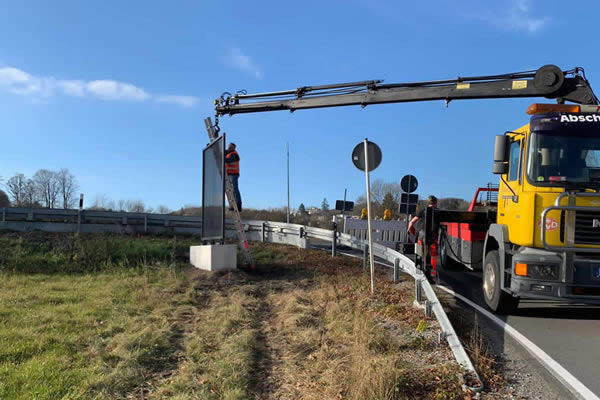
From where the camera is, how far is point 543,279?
6438 millimetres

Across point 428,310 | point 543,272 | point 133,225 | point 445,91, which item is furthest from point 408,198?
point 133,225

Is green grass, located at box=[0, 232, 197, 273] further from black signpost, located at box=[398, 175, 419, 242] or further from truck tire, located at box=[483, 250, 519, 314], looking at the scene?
truck tire, located at box=[483, 250, 519, 314]

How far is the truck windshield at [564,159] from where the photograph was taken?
679 centimetres

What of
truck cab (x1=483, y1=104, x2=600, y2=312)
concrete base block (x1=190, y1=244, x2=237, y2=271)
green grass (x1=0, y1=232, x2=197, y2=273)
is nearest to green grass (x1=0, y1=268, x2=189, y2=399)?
concrete base block (x1=190, y1=244, x2=237, y2=271)

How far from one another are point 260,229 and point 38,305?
30.6ft

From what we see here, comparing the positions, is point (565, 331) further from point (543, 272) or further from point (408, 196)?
point (408, 196)

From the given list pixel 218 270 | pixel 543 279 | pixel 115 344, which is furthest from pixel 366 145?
pixel 115 344

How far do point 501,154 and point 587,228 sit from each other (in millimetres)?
1761

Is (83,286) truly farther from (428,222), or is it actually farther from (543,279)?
(543,279)

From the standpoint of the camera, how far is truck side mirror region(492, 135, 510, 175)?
7562 millimetres

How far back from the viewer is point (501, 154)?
7.57m

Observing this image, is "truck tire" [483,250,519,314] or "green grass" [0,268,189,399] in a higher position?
"truck tire" [483,250,519,314]

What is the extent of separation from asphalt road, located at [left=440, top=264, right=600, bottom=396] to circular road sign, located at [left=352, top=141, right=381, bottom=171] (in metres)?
3.19

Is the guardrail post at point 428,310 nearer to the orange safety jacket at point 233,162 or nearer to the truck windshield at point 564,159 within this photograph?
the truck windshield at point 564,159
